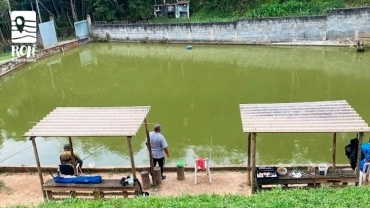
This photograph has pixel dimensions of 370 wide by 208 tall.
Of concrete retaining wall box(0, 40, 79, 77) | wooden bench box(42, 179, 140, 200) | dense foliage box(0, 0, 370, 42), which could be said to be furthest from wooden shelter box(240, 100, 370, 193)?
dense foliage box(0, 0, 370, 42)

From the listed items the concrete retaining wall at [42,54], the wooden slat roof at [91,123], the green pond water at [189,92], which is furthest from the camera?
the concrete retaining wall at [42,54]

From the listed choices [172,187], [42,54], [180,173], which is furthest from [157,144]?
[42,54]

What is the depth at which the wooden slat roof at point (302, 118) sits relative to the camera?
6.33 meters

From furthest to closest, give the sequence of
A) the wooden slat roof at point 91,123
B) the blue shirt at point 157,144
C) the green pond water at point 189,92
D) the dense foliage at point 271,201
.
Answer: the green pond water at point 189,92 → the blue shirt at point 157,144 → the wooden slat roof at point 91,123 → the dense foliage at point 271,201

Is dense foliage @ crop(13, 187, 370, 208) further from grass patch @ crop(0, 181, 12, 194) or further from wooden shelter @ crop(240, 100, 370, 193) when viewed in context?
→ grass patch @ crop(0, 181, 12, 194)

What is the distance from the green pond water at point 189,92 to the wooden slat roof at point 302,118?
7.24ft

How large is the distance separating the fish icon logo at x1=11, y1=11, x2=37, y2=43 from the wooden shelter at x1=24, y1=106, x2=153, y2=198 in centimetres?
1758

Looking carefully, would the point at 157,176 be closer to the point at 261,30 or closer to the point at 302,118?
the point at 302,118

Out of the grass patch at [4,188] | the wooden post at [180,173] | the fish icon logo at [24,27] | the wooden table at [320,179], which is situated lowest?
the grass patch at [4,188]

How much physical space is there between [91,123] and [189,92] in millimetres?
7840

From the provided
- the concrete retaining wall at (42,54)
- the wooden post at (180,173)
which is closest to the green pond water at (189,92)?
the concrete retaining wall at (42,54)

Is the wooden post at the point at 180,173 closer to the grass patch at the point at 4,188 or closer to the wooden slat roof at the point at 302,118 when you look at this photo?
the wooden slat roof at the point at 302,118

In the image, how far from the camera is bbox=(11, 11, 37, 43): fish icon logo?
2289 cm

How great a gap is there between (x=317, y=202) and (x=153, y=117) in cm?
755
